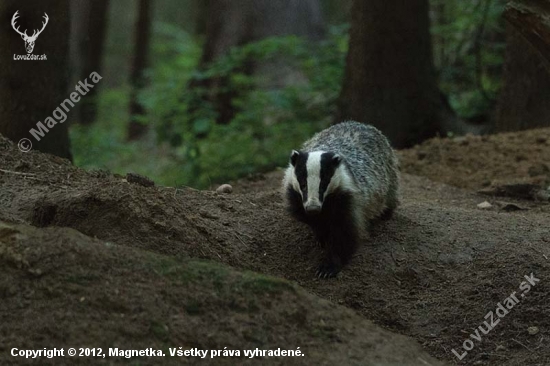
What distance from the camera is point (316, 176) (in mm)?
5426

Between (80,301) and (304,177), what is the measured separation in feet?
6.44

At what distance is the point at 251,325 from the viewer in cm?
400

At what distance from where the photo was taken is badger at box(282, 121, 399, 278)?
5.46 m

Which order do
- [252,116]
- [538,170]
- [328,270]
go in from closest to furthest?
[328,270], [538,170], [252,116]

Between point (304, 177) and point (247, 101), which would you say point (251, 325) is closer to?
point (304, 177)

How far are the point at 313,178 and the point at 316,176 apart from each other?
0.09ft

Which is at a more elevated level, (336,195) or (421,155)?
(336,195)

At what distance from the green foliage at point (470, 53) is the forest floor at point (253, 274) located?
371cm

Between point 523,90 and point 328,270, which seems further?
point 523,90

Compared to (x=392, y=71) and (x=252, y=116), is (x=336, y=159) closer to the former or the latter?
(x=392, y=71)

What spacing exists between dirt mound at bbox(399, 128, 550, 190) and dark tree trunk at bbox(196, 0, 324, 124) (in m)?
3.94

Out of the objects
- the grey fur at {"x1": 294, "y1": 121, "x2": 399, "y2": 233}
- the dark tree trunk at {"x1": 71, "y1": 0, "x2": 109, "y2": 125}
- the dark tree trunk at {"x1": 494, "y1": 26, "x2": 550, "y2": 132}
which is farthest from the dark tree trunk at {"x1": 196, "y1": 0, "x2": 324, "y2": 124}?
the grey fur at {"x1": 294, "y1": 121, "x2": 399, "y2": 233}

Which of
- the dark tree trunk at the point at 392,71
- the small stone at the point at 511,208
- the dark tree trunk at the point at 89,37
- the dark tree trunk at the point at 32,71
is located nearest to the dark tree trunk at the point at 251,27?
the dark tree trunk at the point at 392,71

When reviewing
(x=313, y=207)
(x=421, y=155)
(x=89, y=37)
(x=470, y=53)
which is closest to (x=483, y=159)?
(x=421, y=155)
